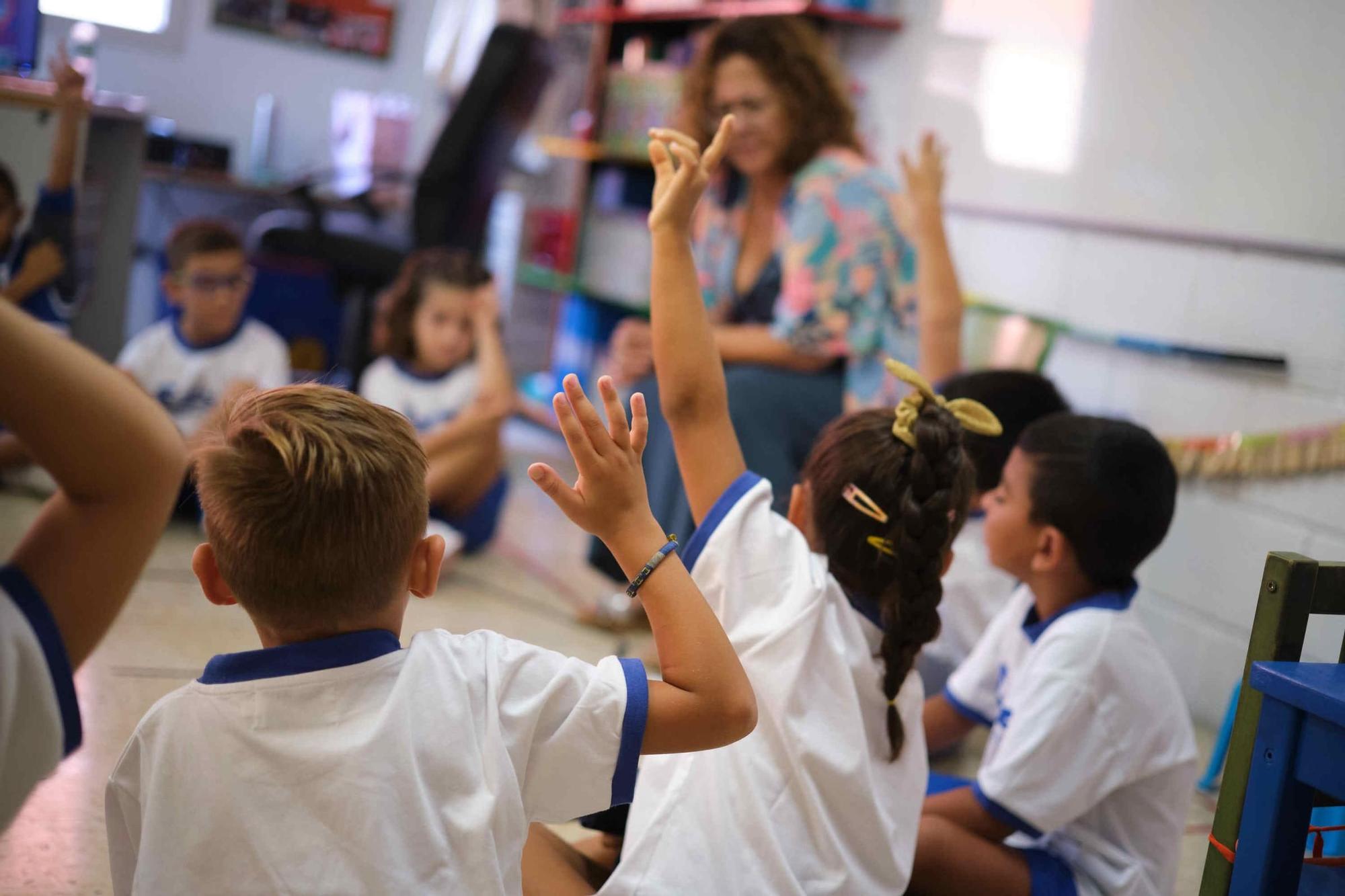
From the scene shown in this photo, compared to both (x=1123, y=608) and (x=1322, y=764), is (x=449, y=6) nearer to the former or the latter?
(x=1123, y=608)

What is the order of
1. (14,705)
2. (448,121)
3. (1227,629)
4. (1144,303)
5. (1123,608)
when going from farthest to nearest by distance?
(448,121), (1144,303), (1227,629), (1123,608), (14,705)

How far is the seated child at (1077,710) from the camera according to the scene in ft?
4.10

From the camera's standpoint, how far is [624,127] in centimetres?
406

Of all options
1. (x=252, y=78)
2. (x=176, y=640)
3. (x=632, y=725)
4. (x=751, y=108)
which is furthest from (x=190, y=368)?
(x=252, y=78)

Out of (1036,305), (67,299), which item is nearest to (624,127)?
(1036,305)

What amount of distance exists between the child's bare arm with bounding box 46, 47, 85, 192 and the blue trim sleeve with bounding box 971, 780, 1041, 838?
4.12ft

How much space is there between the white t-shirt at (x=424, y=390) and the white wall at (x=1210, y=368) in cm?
127

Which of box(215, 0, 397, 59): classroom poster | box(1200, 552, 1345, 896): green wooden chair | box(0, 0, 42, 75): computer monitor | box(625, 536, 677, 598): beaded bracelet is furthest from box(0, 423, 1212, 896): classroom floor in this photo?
box(215, 0, 397, 59): classroom poster

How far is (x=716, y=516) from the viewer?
1083 millimetres

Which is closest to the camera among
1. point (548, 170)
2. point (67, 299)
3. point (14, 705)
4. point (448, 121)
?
point (14, 705)

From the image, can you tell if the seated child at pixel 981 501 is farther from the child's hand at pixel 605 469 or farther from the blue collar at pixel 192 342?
the blue collar at pixel 192 342

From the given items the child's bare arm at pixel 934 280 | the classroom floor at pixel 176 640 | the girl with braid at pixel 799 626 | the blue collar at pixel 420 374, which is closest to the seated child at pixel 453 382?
the blue collar at pixel 420 374

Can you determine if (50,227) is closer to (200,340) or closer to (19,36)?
(19,36)

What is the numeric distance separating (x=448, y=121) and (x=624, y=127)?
626 mm
